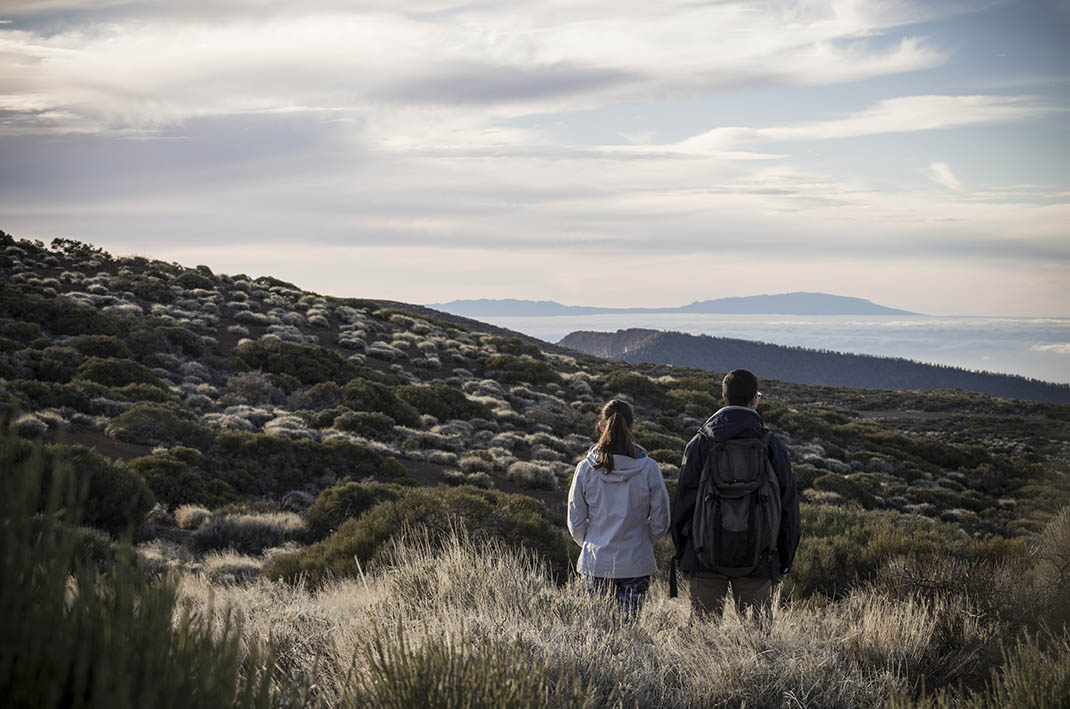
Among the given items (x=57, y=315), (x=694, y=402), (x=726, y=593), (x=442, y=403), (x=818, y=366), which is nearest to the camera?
(x=726, y=593)

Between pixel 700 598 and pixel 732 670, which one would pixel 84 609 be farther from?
pixel 700 598

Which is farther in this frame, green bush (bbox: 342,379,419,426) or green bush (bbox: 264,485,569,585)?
green bush (bbox: 342,379,419,426)

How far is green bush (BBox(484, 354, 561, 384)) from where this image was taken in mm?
32219

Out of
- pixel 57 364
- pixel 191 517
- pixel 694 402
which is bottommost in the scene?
pixel 191 517

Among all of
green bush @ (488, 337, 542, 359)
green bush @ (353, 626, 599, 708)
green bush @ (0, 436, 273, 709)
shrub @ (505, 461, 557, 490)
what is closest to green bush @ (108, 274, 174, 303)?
green bush @ (488, 337, 542, 359)

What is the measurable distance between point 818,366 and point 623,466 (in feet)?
476

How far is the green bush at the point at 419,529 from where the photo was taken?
836cm

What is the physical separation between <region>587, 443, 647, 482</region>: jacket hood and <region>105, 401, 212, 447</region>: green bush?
11.4 meters

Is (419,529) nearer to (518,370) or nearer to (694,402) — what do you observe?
(694,402)

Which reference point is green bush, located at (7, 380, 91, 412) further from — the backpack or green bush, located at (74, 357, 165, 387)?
the backpack

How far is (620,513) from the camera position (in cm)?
546

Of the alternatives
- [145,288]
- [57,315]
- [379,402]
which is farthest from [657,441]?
[145,288]

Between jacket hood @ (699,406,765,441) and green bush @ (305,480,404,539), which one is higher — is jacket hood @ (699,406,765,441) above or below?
above

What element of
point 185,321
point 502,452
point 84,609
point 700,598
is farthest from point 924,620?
point 185,321
